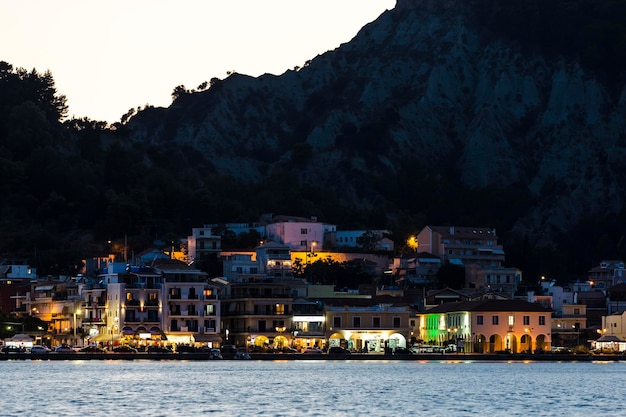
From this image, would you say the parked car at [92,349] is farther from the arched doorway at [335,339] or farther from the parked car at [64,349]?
the arched doorway at [335,339]

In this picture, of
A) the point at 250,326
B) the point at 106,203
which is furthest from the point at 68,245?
the point at 250,326

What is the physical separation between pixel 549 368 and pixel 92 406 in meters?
53.1

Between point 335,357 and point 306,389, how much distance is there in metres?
41.2

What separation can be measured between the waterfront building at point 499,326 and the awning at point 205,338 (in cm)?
2164

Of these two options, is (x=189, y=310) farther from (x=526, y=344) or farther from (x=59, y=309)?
(x=526, y=344)

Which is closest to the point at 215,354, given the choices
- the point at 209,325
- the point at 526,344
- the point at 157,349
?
the point at 157,349

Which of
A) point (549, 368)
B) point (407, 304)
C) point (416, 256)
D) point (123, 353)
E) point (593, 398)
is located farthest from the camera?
point (416, 256)

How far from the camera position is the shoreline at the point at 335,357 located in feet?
399

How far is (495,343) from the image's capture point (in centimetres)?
13238

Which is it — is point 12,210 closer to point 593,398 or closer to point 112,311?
point 112,311

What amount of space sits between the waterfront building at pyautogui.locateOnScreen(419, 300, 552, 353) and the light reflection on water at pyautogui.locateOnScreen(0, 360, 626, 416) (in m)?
10.1

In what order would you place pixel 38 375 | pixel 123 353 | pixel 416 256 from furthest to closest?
pixel 416 256, pixel 123 353, pixel 38 375

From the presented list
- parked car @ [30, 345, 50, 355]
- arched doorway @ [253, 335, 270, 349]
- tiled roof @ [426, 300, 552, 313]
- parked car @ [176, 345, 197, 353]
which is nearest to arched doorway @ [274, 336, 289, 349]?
arched doorway @ [253, 335, 270, 349]

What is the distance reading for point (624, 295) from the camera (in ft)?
515
